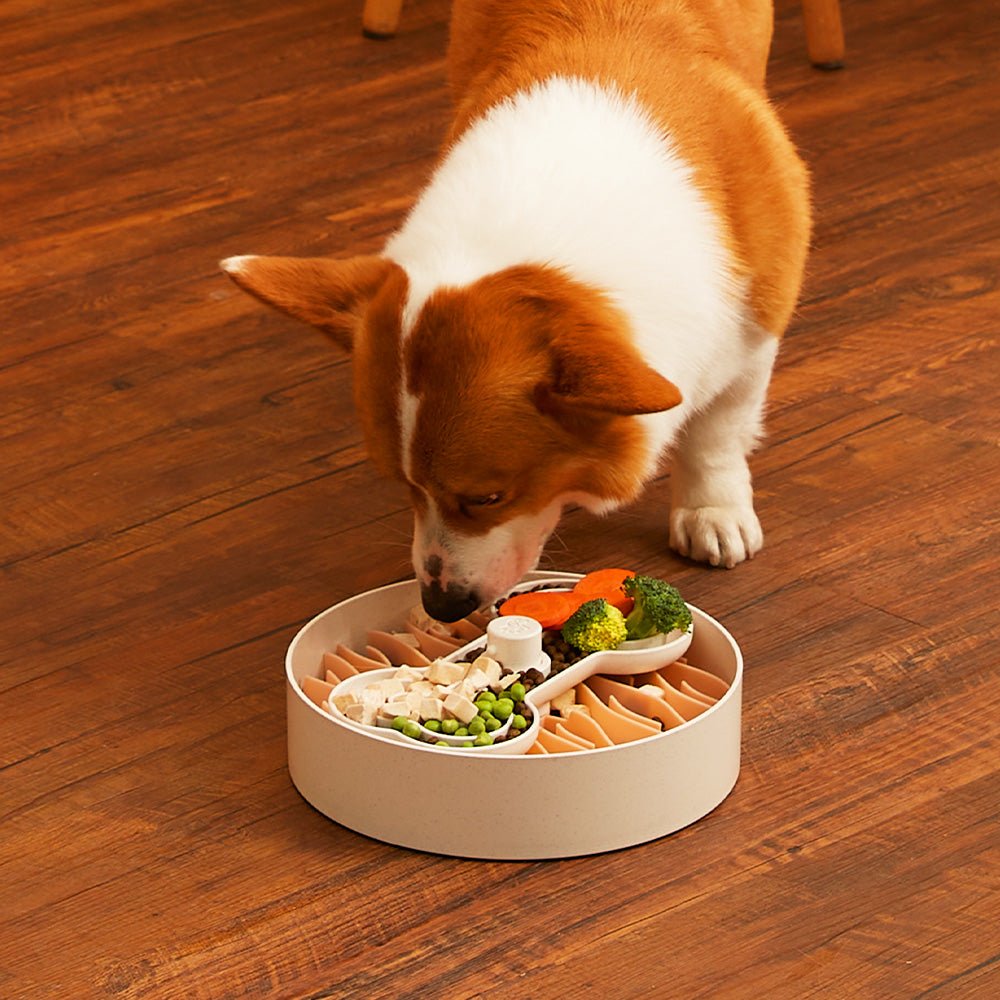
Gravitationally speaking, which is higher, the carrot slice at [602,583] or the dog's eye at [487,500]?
the dog's eye at [487,500]

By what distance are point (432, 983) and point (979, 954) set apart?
20.1 inches

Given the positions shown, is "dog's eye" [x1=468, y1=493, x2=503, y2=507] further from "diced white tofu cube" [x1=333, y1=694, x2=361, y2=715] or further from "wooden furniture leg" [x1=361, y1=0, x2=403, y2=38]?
"wooden furniture leg" [x1=361, y1=0, x2=403, y2=38]

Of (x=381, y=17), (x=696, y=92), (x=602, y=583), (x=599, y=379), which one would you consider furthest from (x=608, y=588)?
(x=381, y=17)

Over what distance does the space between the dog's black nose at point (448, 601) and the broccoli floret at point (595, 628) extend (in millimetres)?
114

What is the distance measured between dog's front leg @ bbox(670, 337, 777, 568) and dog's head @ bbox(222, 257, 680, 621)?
1.08 feet

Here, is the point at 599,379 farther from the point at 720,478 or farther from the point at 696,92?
the point at 720,478

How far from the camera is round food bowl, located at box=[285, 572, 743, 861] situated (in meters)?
1.70

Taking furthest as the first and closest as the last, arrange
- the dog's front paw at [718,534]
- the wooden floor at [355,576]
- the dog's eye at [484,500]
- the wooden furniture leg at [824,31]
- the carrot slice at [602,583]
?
the wooden furniture leg at [824,31], the dog's front paw at [718,534], the carrot slice at [602,583], the dog's eye at [484,500], the wooden floor at [355,576]

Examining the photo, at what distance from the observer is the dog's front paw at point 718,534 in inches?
89.8

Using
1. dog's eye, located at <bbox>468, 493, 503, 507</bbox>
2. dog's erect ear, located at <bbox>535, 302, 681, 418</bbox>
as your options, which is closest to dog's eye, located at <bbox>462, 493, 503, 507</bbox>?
dog's eye, located at <bbox>468, 493, 503, 507</bbox>

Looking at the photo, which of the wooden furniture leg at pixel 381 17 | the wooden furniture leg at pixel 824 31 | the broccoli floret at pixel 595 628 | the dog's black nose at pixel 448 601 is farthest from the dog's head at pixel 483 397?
the wooden furniture leg at pixel 381 17

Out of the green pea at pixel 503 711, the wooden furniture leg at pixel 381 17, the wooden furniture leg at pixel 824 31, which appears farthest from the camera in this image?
the wooden furniture leg at pixel 381 17

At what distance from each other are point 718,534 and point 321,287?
0.66 m

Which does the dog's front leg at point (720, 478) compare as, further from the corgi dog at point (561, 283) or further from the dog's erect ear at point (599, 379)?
the dog's erect ear at point (599, 379)
